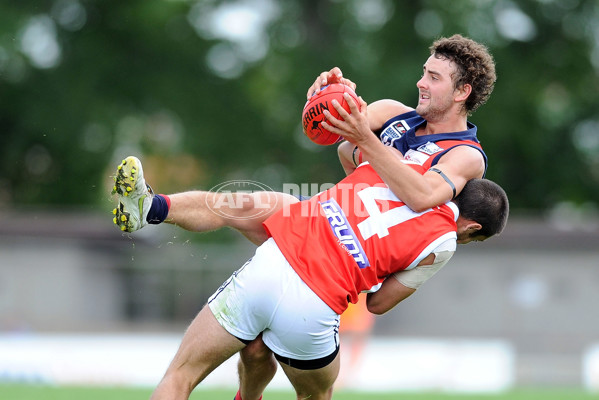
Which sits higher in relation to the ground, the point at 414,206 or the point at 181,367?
the point at 414,206

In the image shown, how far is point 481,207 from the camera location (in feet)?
15.8

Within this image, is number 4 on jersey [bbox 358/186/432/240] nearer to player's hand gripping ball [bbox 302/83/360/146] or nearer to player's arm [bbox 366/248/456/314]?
player's arm [bbox 366/248/456/314]

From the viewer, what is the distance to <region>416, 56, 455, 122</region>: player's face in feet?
16.5

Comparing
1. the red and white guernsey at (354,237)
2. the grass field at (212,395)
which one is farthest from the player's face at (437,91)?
the grass field at (212,395)

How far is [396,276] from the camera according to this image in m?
4.89

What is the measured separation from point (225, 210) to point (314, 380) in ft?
3.67

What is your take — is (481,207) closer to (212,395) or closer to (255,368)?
(255,368)

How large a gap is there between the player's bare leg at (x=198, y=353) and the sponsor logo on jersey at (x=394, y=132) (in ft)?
5.03

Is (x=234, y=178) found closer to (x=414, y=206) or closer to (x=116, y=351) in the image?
(x=116, y=351)

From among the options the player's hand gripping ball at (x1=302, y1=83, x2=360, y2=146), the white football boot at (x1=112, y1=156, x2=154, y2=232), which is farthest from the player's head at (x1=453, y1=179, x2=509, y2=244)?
the white football boot at (x1=112, y1=156, x2=154, y2=232)

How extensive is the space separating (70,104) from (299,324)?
69.7 ft

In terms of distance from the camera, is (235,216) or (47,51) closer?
(235,216)

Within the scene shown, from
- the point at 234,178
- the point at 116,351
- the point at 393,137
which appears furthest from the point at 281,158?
the point at 393,137

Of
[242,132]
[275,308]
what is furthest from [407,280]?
[242,132]
